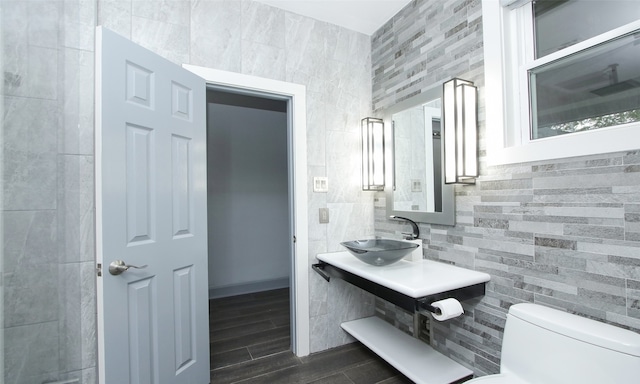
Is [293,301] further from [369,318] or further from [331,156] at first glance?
[331,156]

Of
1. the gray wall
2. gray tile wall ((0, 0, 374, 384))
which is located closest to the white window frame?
gray tile wall ((0, 0, 374, 384))

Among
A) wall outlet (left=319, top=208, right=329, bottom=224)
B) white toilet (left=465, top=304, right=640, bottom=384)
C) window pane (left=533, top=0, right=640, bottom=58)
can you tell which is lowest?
white toilet (left=465, top=304, right=640, bottom=384)

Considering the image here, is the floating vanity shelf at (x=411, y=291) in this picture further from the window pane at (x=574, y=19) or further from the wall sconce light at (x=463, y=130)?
the window pane at (x=574, y=19)

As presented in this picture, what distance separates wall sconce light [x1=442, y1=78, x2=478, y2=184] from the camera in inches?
63.5

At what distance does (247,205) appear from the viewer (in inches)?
146

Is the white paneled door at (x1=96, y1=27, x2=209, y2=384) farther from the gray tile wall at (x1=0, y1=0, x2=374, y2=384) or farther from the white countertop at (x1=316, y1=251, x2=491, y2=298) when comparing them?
the white countertop at (x1=316, y1=251, x2=491, y2=298)

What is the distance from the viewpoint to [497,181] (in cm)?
154

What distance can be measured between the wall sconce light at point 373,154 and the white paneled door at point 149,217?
4.17ft

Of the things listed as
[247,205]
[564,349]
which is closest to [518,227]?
[564,349]

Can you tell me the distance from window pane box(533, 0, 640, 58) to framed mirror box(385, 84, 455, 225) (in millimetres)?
557

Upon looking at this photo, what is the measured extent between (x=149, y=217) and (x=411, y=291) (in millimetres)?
1399

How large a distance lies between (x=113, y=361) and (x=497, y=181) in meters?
2.15

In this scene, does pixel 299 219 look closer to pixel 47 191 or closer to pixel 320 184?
pixel 320 184

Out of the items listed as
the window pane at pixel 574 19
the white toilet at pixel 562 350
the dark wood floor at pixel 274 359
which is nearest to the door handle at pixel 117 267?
the dark wood floor at pixel 274 359
